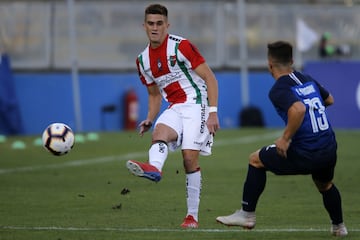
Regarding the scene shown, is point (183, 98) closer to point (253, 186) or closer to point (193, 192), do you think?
point (193, 192)

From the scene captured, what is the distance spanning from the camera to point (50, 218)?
11555mm

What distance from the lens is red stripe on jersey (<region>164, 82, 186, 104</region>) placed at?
435 inches

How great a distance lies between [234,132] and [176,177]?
10.3m

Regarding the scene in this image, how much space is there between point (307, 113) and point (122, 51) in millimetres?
20032

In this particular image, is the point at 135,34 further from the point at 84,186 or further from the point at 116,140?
the point at 84,186

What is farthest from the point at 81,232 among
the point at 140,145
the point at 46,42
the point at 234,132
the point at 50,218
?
the point at 46,42

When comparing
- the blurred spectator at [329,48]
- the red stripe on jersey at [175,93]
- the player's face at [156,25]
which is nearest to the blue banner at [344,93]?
the blurred spectator at [329,48]

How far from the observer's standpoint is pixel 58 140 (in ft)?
38.9

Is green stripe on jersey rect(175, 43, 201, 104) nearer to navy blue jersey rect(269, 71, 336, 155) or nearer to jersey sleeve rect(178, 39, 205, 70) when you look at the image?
jersey sleeve rect(178, 39, 205, 70)

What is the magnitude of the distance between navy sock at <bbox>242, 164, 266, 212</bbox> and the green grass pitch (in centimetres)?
34

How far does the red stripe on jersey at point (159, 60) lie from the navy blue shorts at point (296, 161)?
1761 mm

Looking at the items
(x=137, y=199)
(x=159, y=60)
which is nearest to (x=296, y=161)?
(x=159, y=60)

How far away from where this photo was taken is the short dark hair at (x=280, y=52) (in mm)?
9445

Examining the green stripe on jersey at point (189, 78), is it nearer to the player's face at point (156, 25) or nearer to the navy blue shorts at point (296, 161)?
the player's face at point (156, 25)
